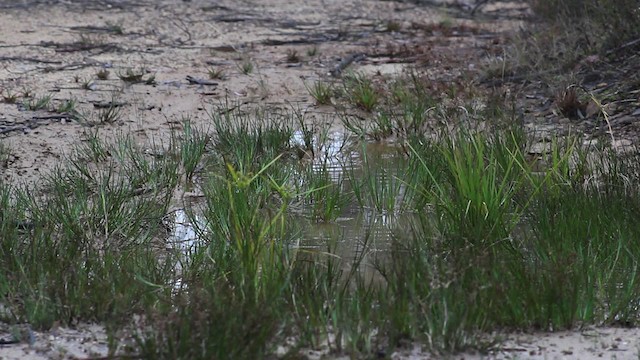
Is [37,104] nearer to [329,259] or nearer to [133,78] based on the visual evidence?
[133,78]

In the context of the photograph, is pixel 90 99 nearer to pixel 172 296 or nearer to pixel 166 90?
pixel 166 90

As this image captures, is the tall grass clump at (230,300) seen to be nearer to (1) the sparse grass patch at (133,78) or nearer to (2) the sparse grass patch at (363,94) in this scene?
(2) the sparse grass patch at (363,94)

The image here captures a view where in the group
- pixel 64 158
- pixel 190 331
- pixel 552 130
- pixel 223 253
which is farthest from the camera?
pixel 552 130

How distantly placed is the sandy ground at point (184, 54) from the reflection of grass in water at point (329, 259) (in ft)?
3.53

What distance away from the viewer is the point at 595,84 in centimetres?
750

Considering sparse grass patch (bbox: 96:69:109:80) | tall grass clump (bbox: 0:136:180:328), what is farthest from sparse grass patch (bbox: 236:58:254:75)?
tall grass clump (bbox: 0:136:180:328)

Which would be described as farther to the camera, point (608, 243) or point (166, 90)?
point (166, 90)

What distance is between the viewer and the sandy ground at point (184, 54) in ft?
22.0

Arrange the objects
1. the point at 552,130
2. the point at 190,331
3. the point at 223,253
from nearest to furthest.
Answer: the point at 190,331, the point at 223,253, the point at 552,130

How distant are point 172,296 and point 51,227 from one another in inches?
28.0

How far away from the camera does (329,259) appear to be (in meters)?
3.76

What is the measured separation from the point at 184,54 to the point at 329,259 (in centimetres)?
545

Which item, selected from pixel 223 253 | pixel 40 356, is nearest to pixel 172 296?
pixel 223 253

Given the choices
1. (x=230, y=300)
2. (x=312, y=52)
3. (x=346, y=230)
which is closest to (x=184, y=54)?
(x=312, y=52)
